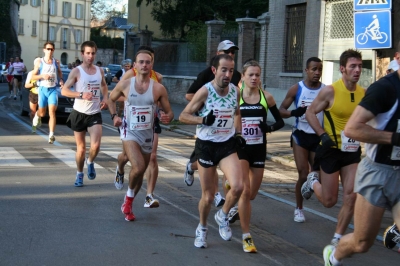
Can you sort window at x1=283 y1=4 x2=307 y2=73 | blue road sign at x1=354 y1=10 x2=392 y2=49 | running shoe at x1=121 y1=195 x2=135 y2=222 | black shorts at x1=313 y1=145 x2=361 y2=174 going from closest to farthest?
black shorts at x1=313 y1=145 x2=361 y2=174
running shoe at x1=121 y1=195 x2=135 y2=222
blue road sign at x1=354 y1=10 x2=392 y2=49
window at x1=283 y1=4 x2=307 y2=73

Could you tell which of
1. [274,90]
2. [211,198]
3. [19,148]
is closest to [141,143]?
[211,198]

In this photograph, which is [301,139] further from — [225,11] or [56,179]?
[225,11]

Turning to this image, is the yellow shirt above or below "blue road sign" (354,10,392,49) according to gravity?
below

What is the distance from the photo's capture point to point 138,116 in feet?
25.9

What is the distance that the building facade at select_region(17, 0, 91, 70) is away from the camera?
89688 mm

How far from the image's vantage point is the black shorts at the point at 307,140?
27.3 ft

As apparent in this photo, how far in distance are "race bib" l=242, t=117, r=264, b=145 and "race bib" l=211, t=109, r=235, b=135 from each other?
56cm

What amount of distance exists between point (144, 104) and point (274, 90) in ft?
54.3

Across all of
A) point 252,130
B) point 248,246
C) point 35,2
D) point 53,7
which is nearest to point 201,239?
point 248,246

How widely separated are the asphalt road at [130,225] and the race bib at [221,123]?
1.12 m

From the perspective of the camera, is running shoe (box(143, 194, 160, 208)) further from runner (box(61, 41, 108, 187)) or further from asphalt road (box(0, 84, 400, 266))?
runner (box(61, 41, 108, 187))

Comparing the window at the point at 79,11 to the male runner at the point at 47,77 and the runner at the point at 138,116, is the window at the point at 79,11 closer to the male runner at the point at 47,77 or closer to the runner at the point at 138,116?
the male runner at the point at 47,77

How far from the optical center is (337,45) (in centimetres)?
2094

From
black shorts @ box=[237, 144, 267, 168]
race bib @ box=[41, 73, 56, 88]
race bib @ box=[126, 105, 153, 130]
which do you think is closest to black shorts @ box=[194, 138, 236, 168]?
black shorts @ box=[237, 144, 267, 168]
